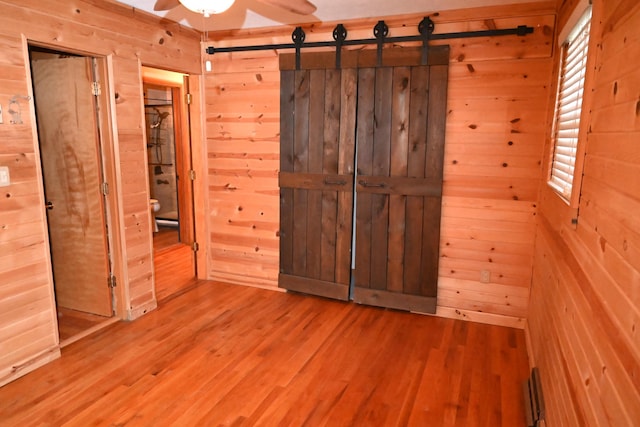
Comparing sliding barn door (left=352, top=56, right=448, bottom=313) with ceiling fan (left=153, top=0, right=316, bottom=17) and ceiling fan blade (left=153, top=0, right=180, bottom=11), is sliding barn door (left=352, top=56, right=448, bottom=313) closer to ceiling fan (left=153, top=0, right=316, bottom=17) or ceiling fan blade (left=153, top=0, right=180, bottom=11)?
ceiling fan (left=153, top=0, right=316, bottom=17)

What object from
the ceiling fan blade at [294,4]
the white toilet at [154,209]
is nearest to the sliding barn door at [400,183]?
the ceiling fan blade at [294,4]

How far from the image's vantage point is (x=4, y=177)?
2400mm

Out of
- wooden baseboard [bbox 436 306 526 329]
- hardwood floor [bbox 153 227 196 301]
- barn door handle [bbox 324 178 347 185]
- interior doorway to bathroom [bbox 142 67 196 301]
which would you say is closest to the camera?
wooden baseboard [bbox 436 306 526 329]

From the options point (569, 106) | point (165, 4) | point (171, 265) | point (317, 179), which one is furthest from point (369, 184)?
point (171, 265)

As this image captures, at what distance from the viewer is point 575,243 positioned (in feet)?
5.82

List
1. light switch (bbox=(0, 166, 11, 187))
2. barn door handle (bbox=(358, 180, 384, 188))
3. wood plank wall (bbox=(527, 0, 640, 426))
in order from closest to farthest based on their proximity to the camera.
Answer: wood plank wall (bbox=(527, 0, 640, 426))
light switch (bbox=(0, 166, 11, 187))
barn door handle (bbox=(358, 180, 384, 188))

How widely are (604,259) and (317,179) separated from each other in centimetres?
262

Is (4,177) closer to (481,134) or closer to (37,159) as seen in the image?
(37,159)

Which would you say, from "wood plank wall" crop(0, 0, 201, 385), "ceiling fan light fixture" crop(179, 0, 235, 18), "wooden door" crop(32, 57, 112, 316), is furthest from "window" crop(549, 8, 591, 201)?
"wooden door" crop(32, 57, 112, 316)

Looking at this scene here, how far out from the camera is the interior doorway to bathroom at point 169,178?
4285 mm

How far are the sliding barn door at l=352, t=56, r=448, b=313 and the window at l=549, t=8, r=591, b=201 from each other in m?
0.86

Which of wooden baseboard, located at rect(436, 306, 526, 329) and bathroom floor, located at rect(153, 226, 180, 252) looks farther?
bathroom floor, located at rect(153, 226, 180, 252)

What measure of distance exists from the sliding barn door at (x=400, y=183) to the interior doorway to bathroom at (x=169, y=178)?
1.79m

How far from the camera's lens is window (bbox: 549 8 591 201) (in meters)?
2.03
